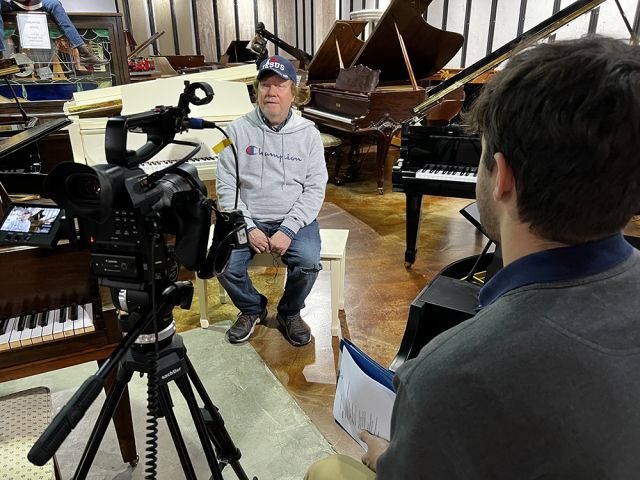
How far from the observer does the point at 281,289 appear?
3076 mm

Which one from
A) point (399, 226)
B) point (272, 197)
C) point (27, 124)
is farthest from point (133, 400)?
point (399, 226)

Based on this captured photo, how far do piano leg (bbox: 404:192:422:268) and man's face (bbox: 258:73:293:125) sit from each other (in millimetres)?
1124

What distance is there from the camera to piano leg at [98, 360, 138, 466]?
160 centimetres

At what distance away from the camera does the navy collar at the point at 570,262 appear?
23.3 inches

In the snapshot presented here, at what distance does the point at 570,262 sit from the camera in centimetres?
59

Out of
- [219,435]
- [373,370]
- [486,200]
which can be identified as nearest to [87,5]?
[219,435]

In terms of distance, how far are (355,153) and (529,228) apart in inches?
199

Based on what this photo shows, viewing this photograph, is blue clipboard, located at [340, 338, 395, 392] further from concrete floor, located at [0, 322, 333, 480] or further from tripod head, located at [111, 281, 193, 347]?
concrete floor, located at [0, 322, 333, 480]

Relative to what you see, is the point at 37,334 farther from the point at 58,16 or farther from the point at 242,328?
the point at 58,16

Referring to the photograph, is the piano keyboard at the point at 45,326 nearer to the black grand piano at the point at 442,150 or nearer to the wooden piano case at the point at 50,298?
the wooden piano case at the point at 50,298

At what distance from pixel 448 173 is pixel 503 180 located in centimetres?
249

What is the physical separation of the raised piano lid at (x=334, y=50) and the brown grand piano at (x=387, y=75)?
110 millimetres

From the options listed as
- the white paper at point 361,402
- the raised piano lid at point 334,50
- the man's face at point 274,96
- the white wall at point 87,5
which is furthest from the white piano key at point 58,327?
the white wall at point 87,5

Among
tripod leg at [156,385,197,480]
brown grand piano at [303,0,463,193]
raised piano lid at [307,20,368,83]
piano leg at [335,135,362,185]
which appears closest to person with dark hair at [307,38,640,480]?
tripod leg at [156,385,197,480]
